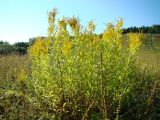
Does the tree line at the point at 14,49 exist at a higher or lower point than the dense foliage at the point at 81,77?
lower

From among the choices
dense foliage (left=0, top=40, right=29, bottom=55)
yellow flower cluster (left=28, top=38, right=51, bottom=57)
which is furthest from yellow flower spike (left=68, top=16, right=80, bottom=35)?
dense foliage (left=0, top=40, right=29, bottom=55)

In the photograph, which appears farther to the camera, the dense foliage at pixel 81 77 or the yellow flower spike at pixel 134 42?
the yellow flower spike at pixel 134 42

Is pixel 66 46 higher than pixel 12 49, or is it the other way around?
pixel 66 46

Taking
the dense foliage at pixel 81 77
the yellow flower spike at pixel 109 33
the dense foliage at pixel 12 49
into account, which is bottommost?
the dense foliage at pixel 12 49

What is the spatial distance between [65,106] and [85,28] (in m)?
1.39

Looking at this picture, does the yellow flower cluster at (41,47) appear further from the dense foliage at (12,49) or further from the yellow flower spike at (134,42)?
the dense foliage at (12,49)

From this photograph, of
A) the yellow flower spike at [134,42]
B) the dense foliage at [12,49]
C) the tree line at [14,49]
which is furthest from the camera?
the dense foliage at [12,49]

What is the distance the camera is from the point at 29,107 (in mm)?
5559

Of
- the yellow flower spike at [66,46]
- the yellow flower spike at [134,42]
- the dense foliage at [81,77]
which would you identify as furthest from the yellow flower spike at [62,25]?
the yellow flower spike at [134,42]

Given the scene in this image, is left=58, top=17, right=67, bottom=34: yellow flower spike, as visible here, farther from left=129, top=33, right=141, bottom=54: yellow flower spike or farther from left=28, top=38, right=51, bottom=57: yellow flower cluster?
left=129, top=33, right=141, bottom=54: yellow flower spike

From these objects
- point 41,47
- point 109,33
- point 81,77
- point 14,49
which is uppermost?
point 109,33

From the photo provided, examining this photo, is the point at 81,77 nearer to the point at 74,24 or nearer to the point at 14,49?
the point at 74,24

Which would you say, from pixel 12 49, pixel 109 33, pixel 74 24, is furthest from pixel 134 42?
pixel 12 49

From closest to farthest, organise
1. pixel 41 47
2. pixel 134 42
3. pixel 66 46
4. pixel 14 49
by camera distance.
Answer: pixel 66 46
pixel 134 42
pixel 41 47
pixel 14 49
